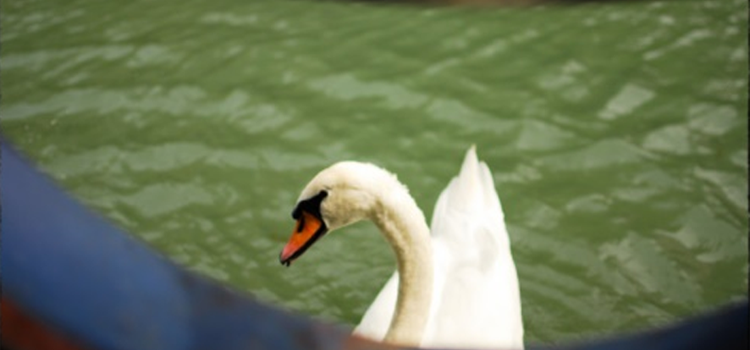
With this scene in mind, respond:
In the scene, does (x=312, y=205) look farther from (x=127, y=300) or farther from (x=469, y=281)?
(x=127, y=300)

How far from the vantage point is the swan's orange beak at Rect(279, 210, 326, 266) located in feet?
7.17

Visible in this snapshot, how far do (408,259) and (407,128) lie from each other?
1683mm

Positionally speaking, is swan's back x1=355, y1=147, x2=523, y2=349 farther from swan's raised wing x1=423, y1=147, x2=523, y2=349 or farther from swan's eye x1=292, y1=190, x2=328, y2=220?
swan's eye x1=292, y1=190, x2=328, y2=220

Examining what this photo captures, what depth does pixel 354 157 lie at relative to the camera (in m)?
3.57

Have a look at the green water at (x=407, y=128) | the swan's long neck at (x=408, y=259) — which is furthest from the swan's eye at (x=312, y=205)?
the green water at (x=407, y=128)

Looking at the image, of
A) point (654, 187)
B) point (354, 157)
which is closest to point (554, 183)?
point (654, 187)

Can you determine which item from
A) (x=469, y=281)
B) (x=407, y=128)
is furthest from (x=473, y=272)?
(x=407, y=128)

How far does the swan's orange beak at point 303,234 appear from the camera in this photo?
2.19 metres

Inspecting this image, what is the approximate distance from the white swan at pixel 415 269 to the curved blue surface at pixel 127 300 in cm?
153

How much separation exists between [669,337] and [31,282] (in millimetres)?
372

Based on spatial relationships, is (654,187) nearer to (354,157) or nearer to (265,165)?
(354,157)

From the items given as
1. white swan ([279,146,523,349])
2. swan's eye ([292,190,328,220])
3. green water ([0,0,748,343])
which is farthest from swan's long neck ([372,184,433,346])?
green water ([0,0,748,343])

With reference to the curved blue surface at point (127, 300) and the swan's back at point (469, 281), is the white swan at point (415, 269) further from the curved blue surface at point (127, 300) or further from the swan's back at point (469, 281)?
the curved blue surface at point (127, 300)

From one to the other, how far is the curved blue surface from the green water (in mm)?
2179
